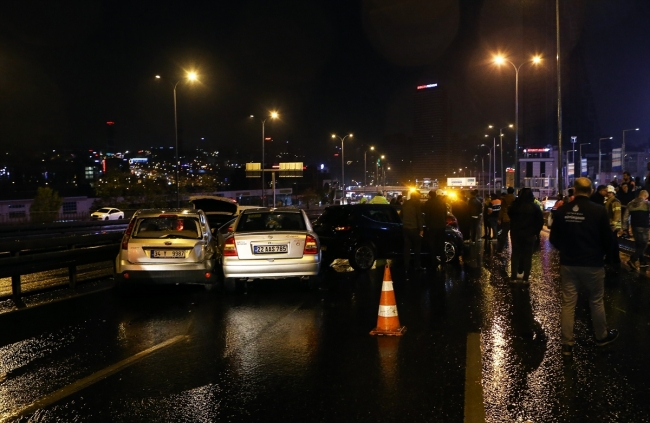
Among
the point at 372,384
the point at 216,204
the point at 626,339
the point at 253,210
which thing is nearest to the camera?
the point at 372,384

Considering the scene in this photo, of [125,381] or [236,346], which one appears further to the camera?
[236,346]

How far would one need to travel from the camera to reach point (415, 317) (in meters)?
8.90

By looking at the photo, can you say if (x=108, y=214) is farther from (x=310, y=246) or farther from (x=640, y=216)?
(x=640, y=216)

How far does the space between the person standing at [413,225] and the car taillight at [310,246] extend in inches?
140

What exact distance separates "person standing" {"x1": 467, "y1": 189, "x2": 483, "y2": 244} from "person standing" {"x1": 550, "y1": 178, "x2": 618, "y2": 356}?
1330 cm

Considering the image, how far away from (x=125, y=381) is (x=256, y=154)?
13160cm

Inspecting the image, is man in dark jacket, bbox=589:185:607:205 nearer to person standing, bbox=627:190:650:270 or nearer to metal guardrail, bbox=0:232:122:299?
person standing, bbox=627:190:650:270

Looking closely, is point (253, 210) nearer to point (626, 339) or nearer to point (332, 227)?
point (332, 227)

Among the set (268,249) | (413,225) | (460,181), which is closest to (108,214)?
(413,225)

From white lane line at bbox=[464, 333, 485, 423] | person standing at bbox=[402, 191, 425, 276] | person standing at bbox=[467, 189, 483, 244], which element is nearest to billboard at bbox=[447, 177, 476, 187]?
person standing at bbox=[467, 189, 483, 244]

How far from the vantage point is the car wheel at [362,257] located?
14320mm

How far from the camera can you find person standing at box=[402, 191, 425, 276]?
45.2 feet

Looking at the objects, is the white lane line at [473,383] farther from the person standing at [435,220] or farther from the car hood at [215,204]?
the car hood at [215,204]

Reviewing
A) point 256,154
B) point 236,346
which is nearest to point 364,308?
point 236,346
